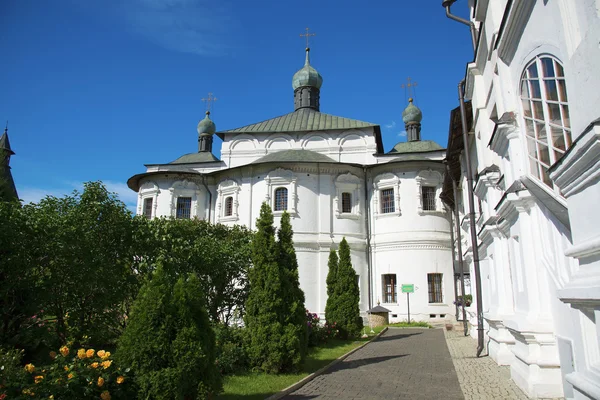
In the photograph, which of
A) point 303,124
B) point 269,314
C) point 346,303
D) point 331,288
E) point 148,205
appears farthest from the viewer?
point 303,124

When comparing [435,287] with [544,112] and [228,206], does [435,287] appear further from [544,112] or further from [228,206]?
[544,112]

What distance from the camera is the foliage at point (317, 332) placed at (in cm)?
1366

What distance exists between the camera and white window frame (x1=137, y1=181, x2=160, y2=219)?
27.2m

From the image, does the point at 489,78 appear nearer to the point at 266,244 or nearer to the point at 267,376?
the point at 266,244

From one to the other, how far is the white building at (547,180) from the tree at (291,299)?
13.2ft

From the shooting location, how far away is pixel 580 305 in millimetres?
3250

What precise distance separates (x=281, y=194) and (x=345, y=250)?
355 inches

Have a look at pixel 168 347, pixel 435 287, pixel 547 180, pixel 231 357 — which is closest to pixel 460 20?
pixel 547 180

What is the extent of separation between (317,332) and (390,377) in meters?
5.14

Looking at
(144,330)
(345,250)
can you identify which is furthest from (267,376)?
(345,250)

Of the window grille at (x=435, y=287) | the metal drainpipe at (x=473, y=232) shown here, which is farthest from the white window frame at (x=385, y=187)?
the metal drainpipe at (x=473, y=232)

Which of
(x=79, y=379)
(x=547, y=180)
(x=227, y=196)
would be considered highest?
(x=227, y=196)

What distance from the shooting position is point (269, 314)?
926cm

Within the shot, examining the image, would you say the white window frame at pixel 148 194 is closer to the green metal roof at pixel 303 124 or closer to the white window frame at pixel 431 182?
the green metal roof at pixel 303 124
